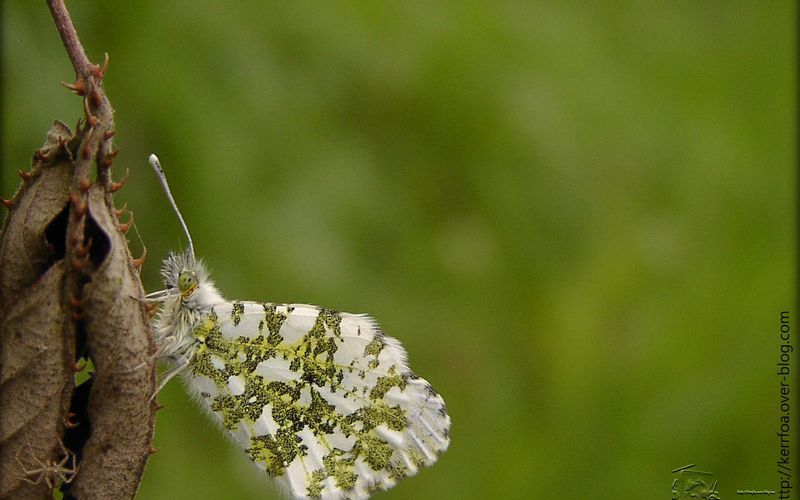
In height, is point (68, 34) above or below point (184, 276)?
above

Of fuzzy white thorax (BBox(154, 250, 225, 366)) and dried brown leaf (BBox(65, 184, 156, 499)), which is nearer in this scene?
dried brown leaf (BBox(65, 184, 156, 499))

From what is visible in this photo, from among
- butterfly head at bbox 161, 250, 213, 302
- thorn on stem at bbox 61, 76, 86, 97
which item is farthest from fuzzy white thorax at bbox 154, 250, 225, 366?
thorn on stem at bbox 61, 76, 86, 97

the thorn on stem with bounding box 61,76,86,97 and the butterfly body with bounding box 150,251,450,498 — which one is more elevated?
the thorn on stem with bounding box 61,76,86,97

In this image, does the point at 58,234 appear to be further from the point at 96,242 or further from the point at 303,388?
the point at 303,388

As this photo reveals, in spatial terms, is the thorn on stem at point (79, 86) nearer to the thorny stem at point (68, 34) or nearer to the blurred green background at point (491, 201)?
the thorny stem at point (68, 34)

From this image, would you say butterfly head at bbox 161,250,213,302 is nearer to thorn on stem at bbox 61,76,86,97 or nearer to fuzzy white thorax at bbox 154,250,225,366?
fuzzy white thorax at bbox 154,250,225,366

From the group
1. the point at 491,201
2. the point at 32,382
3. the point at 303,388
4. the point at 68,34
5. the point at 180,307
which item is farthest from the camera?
the point at 491,201

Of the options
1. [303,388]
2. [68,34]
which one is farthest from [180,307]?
[68,34]

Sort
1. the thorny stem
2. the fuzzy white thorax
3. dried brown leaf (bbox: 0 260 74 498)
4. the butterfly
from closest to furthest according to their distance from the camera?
the thorny stem
dried brown leaf (bbox: 0 260 74 498)
the fuzzy white thorax
the butterfly
